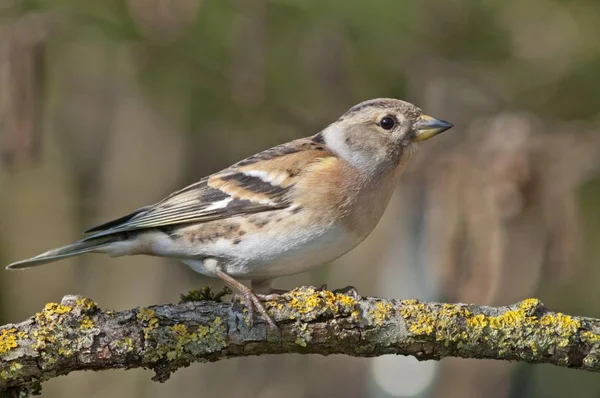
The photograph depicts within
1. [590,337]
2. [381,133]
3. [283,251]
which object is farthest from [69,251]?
[590,337]

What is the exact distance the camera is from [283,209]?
3.57 meters

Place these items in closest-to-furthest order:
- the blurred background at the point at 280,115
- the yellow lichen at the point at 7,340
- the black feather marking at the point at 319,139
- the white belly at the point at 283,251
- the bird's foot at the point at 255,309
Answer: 1. the yellow lichen at the point at 7,340
2. the bird's foot at the point at 255,309
3. the white belly at the point at 283,251
4. the black feather marking at the point at 319,139
5. the blurred background at the point at 280,115

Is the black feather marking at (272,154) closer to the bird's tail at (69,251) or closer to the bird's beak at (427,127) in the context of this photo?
the bird's beak at (427,127)

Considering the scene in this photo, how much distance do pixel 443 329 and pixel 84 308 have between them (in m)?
1.18

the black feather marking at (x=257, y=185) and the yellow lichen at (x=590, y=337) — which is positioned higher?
the black feather marking at (x=257, y=185)

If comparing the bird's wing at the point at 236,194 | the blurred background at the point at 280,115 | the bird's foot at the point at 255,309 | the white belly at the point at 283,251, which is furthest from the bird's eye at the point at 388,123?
the bird's foot at the point at 255,309

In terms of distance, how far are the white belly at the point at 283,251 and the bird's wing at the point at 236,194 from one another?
0.18 metres

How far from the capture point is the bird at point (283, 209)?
3.47 meters

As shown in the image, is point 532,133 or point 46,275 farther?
point 46,275

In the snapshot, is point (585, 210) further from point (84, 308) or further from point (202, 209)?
point (84, 308)

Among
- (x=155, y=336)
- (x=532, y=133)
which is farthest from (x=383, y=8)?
(x=155, y=336)

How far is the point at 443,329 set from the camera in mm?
2930

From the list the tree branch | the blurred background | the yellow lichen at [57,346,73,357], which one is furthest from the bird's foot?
the blurred background

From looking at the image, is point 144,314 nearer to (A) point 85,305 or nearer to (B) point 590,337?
(A) point 85,305
